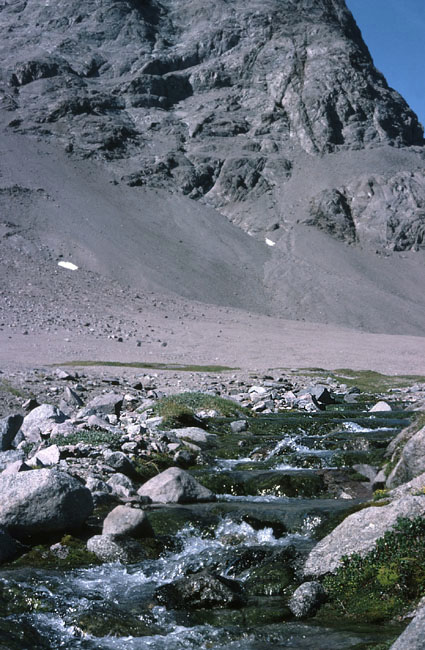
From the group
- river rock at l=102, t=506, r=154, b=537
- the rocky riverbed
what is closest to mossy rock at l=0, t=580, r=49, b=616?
the rocky riverbed

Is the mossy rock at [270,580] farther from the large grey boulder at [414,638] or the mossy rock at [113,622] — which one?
the large grey boulder at [414,638]

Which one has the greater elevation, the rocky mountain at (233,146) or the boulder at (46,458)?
the rocky mountain at (233,146)

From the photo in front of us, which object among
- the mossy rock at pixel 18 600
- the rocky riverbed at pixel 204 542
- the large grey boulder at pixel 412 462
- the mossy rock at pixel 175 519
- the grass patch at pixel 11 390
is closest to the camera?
the rocky riverbed at pixel 204 542

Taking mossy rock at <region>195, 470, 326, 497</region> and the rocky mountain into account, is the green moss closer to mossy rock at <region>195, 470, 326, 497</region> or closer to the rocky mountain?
mossy rock at <region>195, 470, 326, 497</region>

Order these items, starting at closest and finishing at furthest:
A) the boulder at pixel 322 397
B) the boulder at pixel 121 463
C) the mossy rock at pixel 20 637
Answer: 1. the mossy rock at pixel 20 637
2. the boulder at pixel 121 463
3. the boulder at pixel 322 397

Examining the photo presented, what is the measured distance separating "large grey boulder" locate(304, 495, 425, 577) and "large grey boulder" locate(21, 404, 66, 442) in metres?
10.4

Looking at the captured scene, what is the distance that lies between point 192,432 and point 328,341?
47091 mm

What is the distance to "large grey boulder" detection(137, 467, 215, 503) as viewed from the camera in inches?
433

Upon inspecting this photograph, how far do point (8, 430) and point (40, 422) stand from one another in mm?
2456

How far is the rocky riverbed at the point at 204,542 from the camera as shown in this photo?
643 cm

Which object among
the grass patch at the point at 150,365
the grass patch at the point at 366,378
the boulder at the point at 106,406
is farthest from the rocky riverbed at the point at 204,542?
the grass patch at the point at 150,365

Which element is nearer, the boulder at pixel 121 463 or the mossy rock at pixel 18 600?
the mossy rock at pixel 18 600

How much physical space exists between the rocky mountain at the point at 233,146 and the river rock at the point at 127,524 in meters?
73.7

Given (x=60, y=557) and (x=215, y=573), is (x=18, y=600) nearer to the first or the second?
(x=60, y=557)
